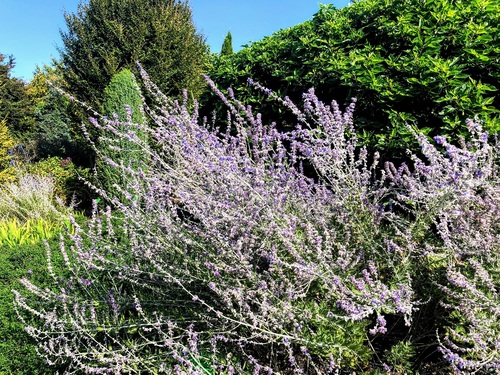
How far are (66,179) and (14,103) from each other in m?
8.97

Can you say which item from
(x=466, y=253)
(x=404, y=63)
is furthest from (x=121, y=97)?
(x=466, y=253)

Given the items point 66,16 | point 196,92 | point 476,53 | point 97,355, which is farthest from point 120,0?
point 97,355

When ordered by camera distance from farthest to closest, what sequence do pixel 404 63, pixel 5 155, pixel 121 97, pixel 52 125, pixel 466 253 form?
pixel 52 125
pixel 5 155
pixel 121 97
pixel 404 63
pixel 466 253

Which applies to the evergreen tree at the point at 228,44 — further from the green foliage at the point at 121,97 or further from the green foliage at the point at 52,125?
the green foliage at the point at 121,97

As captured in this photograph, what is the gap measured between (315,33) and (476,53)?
164cm

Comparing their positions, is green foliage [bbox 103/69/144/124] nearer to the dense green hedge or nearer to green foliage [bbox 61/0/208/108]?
green foliage [bbox 61/0/208/108]

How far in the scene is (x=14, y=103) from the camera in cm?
1605

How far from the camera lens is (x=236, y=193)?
2.10m

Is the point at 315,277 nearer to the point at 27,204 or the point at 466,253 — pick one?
the point at 466,253

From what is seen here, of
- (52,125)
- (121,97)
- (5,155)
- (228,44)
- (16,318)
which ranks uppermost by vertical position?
(228,44)

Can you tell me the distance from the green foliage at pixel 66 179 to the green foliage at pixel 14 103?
20.9ft

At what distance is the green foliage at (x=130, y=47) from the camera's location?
8008 millimetres

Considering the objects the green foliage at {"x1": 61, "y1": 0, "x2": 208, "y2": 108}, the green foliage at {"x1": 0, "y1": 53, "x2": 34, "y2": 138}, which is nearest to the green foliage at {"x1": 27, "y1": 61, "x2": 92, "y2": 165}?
the green foliage at {"x1": 0, "y1": 53, "x2": 34, "y2": 138}

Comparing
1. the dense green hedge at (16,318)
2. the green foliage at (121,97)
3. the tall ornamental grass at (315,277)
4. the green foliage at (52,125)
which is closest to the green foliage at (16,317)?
the dense green hedge at (16,318)
